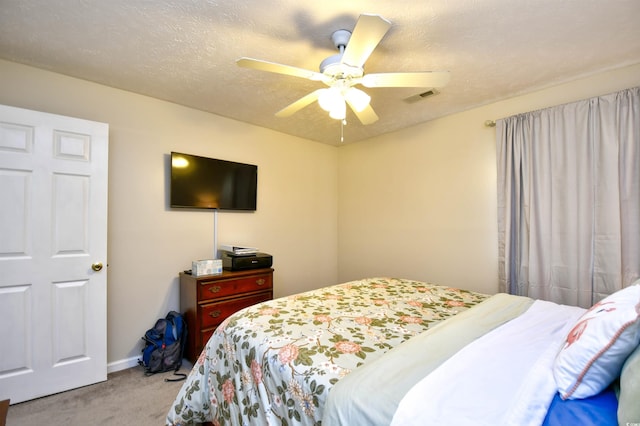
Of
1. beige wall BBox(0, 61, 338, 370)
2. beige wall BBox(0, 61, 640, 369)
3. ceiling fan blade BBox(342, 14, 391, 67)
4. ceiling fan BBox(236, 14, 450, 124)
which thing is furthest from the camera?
beige wall BBox(0, 61, 640, 369)

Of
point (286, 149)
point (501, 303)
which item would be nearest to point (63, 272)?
point (286, 149)

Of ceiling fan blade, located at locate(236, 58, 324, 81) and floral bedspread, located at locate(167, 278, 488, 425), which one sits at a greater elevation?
ceiling fan blade, located at locate(236, 58, 324, 81)

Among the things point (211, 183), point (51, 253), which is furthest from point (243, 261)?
point (51, 253)

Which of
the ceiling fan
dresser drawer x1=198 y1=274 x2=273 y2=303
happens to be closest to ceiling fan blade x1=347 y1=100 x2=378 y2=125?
the ceiling fan

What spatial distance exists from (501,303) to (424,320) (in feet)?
1.79

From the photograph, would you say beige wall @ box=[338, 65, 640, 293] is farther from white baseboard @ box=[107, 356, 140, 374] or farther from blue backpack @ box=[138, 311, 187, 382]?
white baseboard @ box=[107, 356, 140, 374]

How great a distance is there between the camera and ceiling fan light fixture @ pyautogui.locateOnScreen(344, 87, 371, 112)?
74.9 inches

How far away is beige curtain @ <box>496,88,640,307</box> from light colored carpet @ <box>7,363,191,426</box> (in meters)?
3.03

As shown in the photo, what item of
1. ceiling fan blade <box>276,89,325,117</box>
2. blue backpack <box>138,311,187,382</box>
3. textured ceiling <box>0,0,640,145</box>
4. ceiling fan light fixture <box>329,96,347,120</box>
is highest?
textured ceiling <box>0,0,640,145</box>

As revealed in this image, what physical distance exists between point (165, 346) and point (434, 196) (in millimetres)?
3095

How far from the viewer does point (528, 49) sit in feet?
6.64

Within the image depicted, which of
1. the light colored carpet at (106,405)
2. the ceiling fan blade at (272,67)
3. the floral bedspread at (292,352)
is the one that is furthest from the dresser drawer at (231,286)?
the ceiling fan blade at (272,67)

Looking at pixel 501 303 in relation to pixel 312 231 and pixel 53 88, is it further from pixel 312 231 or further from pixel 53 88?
pixel 53 88

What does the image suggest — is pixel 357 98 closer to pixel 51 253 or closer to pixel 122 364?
pixel 51 253
